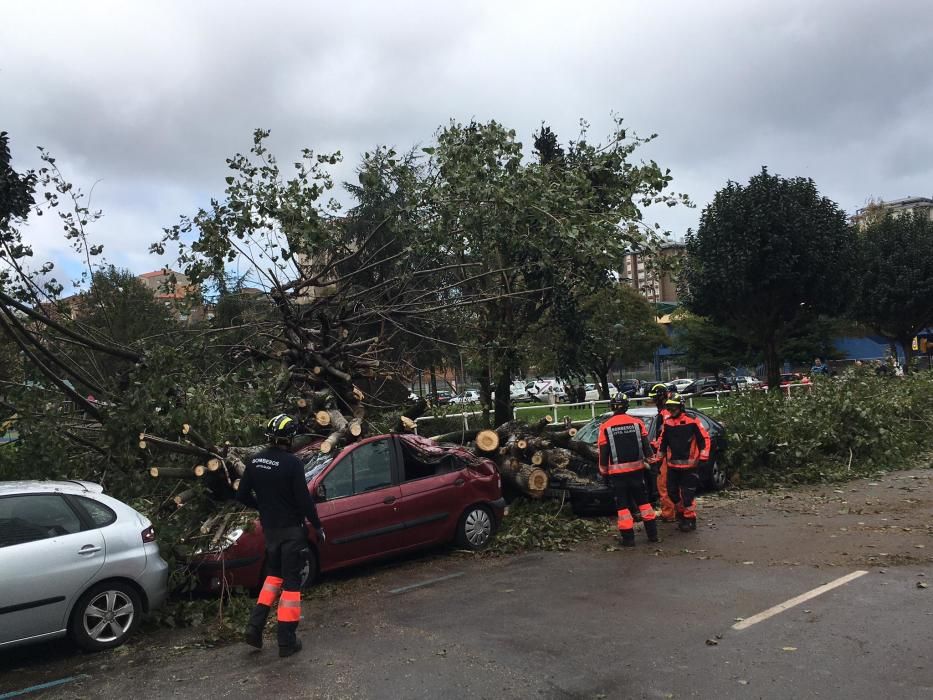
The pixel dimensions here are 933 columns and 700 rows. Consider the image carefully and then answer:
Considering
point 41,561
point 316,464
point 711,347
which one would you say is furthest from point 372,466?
point 711,347

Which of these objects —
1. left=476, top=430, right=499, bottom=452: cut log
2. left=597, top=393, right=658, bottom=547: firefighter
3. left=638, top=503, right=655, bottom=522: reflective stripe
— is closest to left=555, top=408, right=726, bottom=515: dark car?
left=476, top=430, right=499, bottom=452: cut log

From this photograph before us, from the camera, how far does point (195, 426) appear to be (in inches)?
316

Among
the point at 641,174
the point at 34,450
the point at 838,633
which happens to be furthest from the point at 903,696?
the point at 641,174

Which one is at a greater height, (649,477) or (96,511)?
(96,511)

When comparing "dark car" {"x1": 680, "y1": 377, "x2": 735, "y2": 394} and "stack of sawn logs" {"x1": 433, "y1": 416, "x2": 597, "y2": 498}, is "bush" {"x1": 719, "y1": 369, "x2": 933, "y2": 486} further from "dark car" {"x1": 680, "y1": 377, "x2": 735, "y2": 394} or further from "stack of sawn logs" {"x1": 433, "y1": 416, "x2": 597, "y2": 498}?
"dark car" {"x1": 680, "y1": 377, "x2": 735, "y2": 394}

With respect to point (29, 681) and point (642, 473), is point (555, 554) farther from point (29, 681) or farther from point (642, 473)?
point (29, 681)

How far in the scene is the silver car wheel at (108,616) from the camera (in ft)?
18.5

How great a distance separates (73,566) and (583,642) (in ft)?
11.9

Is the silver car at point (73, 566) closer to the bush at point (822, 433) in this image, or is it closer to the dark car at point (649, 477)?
the dark car at point (649, 477)

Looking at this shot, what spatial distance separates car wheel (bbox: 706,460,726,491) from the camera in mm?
11828

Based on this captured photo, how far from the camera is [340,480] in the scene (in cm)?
761

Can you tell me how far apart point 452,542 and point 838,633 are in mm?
4198

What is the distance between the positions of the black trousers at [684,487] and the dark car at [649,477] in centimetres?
91

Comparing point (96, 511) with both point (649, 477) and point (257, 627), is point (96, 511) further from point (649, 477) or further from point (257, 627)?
point (649, 477)
